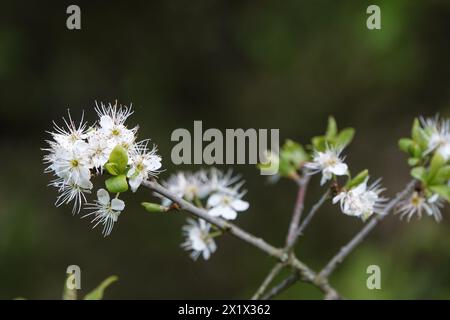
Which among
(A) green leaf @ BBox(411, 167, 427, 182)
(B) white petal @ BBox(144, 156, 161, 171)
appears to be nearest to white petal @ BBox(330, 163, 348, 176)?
(A) green leaf @ BBox(411, 167, 427, 182)

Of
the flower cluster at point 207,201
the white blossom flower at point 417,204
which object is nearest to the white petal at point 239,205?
the flower cluster at point 207,201

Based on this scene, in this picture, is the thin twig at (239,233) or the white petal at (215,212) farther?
the white petal at (215,212)

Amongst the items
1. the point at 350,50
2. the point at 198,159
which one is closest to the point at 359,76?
the point at 350,50

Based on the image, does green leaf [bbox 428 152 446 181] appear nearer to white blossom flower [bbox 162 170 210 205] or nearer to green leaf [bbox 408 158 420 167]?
green leaf [bbox 408 158 420 167]

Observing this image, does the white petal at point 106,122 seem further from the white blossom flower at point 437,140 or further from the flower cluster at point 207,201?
the white blossom flower at point 437,140

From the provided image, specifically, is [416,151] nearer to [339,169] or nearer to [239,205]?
[339,169]

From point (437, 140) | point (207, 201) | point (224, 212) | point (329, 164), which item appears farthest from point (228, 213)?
point (437, 140)
